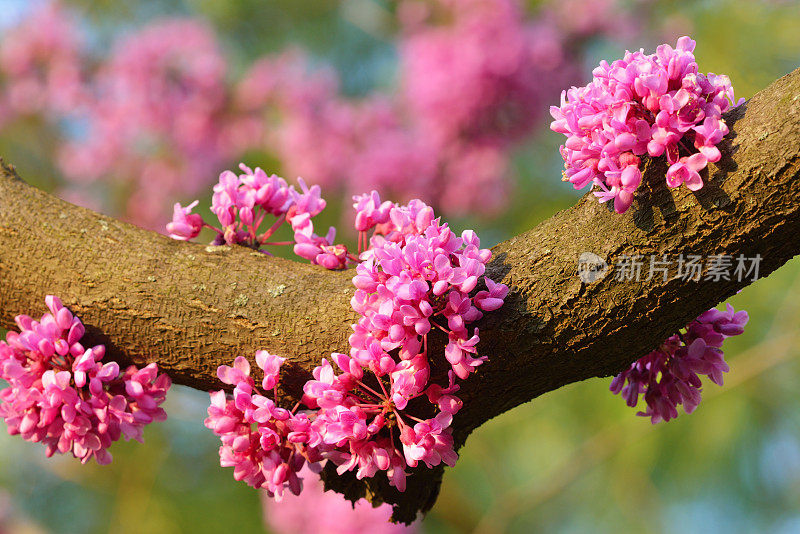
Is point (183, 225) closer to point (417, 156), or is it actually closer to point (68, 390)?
point (68, 390)

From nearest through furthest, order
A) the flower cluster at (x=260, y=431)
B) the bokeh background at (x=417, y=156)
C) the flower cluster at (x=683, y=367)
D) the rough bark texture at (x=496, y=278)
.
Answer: the rough bark texture at (x=496, y=278) → the flower cluster at (x=260, y=431) → the flower cluster at (x=683, y=367) → the bokeh background at (x=417, y=156)

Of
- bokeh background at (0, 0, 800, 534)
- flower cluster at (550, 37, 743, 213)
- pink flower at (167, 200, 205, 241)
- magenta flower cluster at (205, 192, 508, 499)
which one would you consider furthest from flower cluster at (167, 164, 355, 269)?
bokeh background at (0, 0, 800, 534)

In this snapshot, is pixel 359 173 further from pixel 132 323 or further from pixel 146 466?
pixel 132 323

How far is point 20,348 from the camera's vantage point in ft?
3.75

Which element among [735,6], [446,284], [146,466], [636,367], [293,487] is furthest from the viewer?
[146,466]

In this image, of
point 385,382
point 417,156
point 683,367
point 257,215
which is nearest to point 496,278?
point 385,382

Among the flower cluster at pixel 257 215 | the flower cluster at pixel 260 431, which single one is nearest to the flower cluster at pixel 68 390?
the flower cluster at pixel 260 431

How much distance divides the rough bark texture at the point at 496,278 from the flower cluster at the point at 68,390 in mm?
34

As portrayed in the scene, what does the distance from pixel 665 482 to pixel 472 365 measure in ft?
13.7

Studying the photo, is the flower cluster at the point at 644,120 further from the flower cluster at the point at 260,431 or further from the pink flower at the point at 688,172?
the flower cluster at the point at 260,431

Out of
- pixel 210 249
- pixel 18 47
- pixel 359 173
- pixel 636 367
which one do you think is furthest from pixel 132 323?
pixel 18 47

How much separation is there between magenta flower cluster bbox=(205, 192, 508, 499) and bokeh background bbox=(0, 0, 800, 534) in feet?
11.0

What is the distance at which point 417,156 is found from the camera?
4.58 m

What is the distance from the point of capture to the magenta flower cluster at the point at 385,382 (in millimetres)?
991
